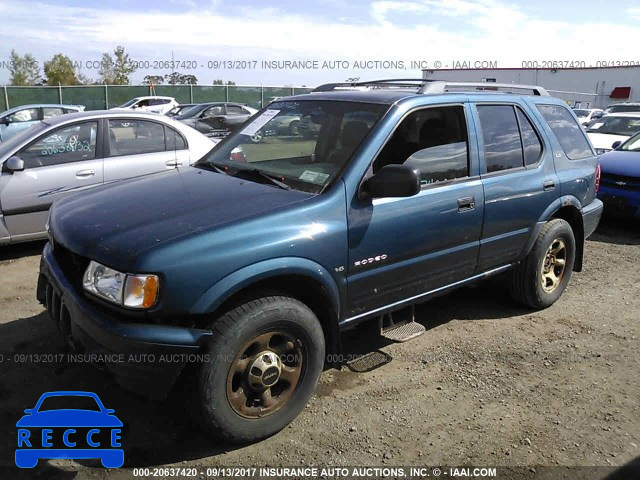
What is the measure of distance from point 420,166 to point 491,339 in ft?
5.29

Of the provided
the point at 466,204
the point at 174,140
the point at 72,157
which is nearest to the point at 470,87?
the point at 466,204

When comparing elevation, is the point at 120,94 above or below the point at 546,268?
above

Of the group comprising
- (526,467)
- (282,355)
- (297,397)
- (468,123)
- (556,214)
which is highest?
(468,123)

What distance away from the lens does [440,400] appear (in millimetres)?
3414

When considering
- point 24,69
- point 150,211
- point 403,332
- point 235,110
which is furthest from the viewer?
point 24,69

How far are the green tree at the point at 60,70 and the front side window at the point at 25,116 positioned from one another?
125 feet

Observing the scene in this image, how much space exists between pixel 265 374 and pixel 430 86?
2.35 m

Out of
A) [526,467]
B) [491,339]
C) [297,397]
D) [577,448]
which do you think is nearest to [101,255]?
[297,397]

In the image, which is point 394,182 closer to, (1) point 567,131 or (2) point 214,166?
(2) point 214,166

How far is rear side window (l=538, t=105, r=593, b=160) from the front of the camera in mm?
4727

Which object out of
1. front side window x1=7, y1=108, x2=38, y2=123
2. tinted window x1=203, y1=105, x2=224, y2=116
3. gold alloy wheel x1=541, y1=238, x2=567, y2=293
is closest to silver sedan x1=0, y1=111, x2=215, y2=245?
gold alloy wheel x1=541, y1=238, x2=567, y2=293

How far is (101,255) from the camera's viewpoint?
8.77ft

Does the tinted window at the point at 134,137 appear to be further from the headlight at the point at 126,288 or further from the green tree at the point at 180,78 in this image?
the green tree at the point at 180,78

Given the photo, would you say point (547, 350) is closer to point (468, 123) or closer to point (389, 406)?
point (389, 406)
